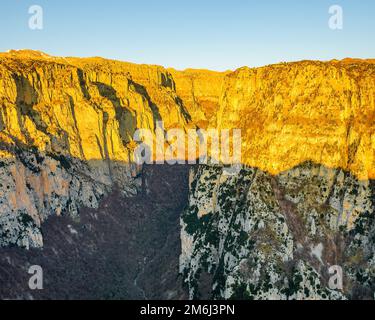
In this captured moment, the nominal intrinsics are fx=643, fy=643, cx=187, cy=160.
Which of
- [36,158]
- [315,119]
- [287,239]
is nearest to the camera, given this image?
[287,239]

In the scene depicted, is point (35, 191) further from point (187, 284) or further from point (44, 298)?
point (187, 284)

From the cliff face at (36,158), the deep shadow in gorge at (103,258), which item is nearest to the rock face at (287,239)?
the deep shadow in gorge at (103,258)

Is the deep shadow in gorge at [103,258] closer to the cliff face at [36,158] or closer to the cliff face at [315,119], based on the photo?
the cliff face at [36,158]

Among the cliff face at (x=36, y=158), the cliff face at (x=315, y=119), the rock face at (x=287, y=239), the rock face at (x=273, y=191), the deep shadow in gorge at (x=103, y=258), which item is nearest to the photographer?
the rock face at (x=287, y=239)

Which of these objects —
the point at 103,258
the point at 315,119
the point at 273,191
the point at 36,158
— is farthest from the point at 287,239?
the point at 36,158

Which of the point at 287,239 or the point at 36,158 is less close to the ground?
the point at 36,158

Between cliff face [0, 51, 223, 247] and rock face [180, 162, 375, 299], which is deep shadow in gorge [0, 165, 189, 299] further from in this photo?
rock face [180, 162, 375, 299]

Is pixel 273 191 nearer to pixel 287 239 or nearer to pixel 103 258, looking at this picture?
pixel 287 239

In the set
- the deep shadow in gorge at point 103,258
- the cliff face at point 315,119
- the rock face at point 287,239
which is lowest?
the deep shadow in gorge at point 103,258
